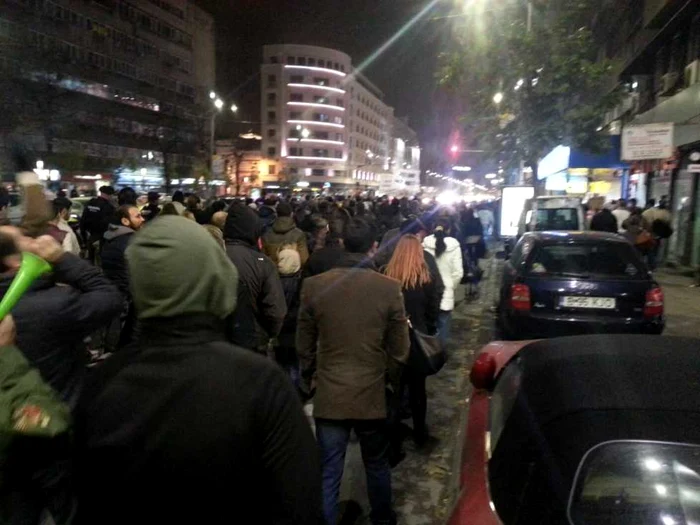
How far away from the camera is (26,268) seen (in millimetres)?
2156

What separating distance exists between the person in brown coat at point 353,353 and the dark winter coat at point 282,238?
327cm

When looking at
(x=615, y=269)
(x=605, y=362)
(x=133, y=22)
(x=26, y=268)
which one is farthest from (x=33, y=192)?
(x=133, y=22)

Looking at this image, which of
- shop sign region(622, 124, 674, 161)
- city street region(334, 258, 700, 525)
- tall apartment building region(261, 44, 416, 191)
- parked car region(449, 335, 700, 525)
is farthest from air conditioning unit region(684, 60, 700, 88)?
tall apartment building region(261, 44, 416, 191)

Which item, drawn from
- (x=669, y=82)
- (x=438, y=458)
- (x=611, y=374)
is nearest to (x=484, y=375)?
(x=611, y=374)

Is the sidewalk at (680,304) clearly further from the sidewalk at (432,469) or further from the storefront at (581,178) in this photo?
the storefront at (581,178)

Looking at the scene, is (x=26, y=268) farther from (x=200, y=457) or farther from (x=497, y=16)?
(x=497, y=16)

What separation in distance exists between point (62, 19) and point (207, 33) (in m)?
34.6

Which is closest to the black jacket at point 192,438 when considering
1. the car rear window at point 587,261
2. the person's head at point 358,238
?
the person's head at point 358,238

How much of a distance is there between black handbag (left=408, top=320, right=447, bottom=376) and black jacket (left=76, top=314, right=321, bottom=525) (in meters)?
2.74

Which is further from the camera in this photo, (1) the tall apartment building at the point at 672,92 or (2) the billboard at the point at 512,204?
(2) the billboard at the point at 512,204

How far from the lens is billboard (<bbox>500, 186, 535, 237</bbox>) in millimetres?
24172

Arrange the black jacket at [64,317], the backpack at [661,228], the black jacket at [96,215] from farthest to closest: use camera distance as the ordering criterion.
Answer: the backpack at [661,228]
the black jacket at [96,215]
the black jacket at [64,317]

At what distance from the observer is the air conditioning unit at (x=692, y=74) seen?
52.9 ft

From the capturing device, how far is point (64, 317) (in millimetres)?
2893
